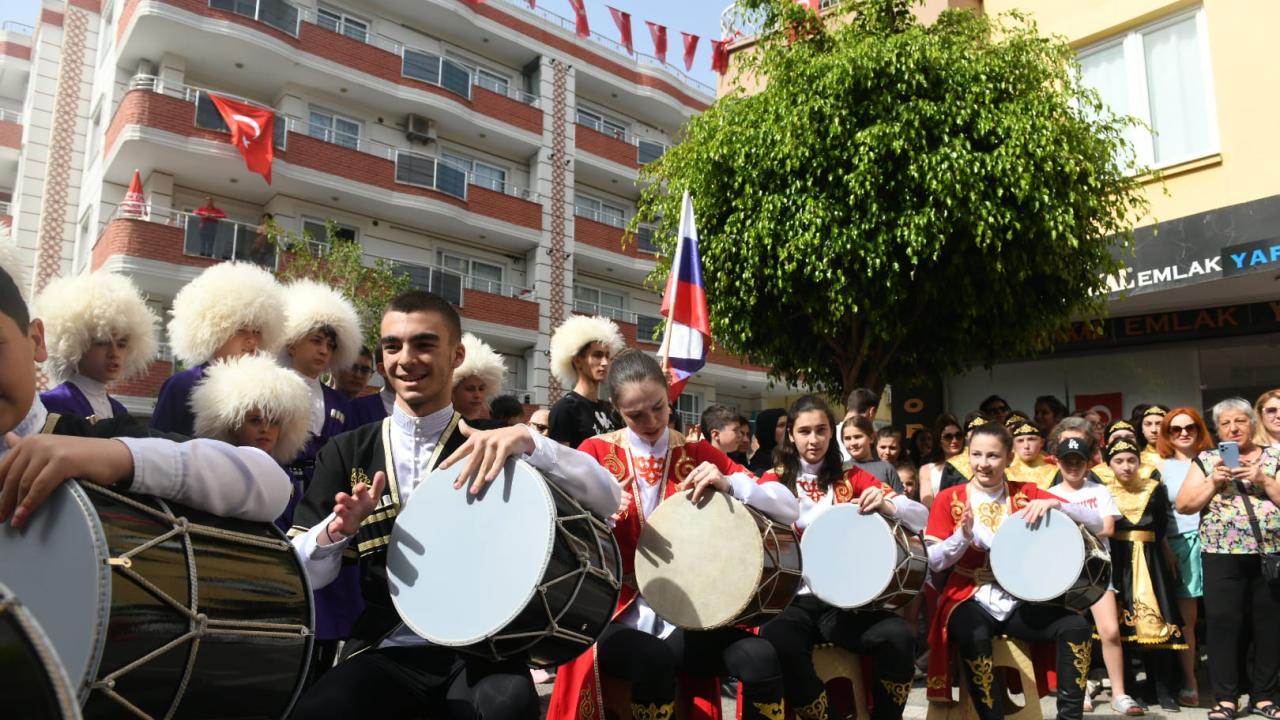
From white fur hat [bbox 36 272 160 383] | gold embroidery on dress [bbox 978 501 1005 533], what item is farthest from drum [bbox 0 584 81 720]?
gold embroidery on dress [bbox 978 501 1005 533]

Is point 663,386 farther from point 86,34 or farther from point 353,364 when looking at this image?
point 86,34

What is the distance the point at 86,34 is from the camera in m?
21.4

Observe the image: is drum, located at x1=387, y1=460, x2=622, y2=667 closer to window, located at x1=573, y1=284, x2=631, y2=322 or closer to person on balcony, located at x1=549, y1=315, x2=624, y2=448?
person on balcony, located at x1=549, y1=315, x2=624, y2=448

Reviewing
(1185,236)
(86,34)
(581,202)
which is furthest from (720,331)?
(86,34)

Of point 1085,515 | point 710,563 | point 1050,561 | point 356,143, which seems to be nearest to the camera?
point 710,563

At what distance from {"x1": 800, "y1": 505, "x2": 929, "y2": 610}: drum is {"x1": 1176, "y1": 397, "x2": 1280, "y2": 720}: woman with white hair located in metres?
2.44

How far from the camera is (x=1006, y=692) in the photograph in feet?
14.0

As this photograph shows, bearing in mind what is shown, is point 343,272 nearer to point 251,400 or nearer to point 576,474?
point 251,400

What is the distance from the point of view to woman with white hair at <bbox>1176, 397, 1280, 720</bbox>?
5203 mm

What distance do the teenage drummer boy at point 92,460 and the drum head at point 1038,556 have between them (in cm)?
343

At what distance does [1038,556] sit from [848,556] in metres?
1.00

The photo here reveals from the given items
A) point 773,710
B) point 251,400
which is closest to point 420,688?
point 773,710

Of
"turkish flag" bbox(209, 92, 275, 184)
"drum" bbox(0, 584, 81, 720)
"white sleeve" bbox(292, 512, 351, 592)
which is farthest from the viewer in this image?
"turkish flag" bbox(209, 92, 275, 184)

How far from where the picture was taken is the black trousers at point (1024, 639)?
411 centimetres
